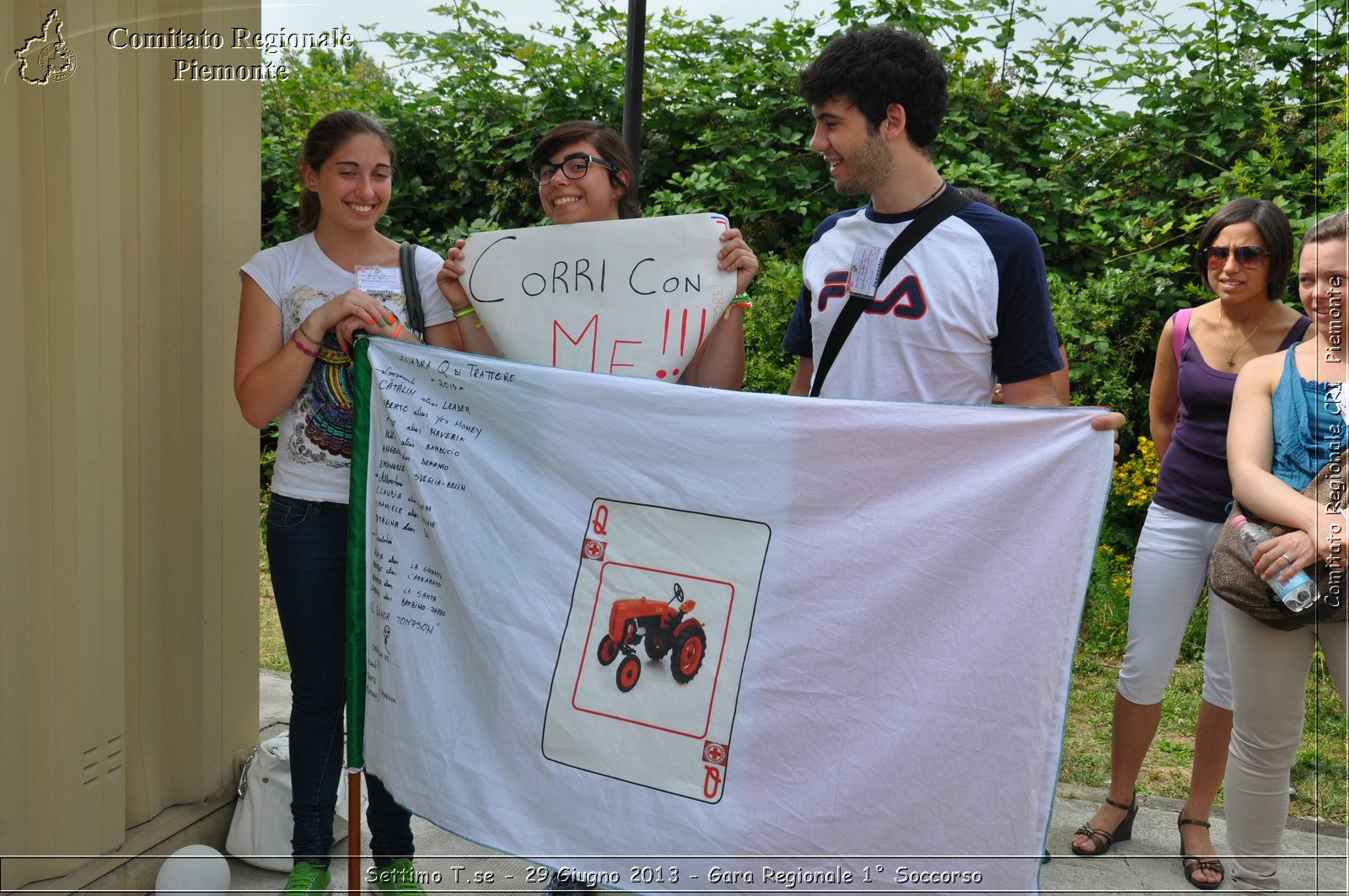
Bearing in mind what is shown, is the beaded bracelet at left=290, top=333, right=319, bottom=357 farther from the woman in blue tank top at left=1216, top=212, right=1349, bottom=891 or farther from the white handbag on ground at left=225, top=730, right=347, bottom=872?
the woman in blue tank top at left=1216, top=212, right=1349, bottom=891

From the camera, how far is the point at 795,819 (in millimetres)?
2082

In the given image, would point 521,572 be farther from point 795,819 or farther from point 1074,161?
point 1074,161

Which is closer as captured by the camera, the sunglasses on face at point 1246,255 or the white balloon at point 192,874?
the white balloon at point 192,874

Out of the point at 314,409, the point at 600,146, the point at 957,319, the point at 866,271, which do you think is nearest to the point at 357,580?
the point at 314,409

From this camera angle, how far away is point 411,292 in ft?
8.57

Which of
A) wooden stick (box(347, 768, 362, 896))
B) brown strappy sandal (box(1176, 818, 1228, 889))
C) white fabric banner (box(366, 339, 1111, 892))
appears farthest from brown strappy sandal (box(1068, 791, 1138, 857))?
wooden stick (box(347, 768, 362, 896))

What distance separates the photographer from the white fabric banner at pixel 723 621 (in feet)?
6.55

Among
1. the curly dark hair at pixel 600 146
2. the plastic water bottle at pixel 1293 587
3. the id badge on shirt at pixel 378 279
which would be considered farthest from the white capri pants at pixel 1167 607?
the id badge on shirt at pixel 378 279

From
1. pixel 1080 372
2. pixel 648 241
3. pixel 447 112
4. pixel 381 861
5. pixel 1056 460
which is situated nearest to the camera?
pixel 1056 460

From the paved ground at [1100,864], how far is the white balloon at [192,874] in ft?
0.41

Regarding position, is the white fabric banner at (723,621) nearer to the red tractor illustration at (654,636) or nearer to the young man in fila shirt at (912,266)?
the red tractor illustration at (654,636)

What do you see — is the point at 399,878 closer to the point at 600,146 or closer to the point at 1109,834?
the point at 600,146

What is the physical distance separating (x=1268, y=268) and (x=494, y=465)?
2278mm

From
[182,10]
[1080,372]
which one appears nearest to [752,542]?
[182,10]
